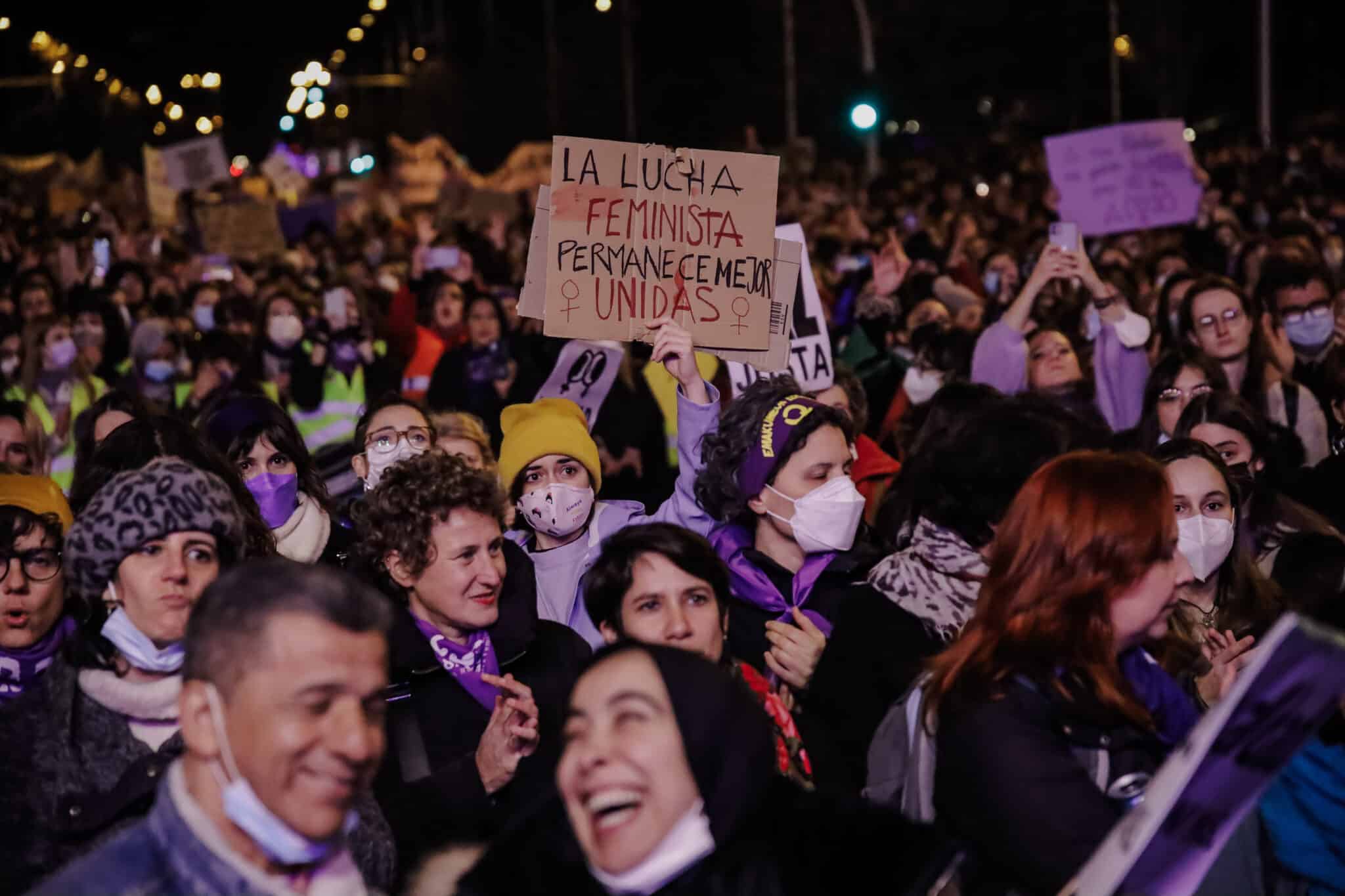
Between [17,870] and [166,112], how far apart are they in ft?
205

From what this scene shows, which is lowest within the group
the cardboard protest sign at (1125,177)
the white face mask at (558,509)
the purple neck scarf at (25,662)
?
the purple neck scarf at (25,662)

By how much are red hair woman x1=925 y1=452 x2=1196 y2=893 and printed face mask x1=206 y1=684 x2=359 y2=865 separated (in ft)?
4.10

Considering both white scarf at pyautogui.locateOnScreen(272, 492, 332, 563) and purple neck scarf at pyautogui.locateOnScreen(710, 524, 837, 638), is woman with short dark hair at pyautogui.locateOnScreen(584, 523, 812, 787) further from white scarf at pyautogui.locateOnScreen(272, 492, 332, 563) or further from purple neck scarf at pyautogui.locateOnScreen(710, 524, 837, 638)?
white scarf at pyautogui.locateOnScreen(272, 492, 332, 563)

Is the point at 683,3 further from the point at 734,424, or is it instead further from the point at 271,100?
the point at 734,424

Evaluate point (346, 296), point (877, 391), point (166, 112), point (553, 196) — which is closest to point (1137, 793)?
point (553, 196)

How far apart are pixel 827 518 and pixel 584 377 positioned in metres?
3.46

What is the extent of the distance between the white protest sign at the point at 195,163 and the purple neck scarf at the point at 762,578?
14377 mm

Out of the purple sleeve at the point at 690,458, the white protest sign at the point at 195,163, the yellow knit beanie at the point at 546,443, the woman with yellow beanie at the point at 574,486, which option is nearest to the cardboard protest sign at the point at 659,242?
the woman with yellow beanie at the point at 574,486

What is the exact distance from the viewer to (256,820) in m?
2.91

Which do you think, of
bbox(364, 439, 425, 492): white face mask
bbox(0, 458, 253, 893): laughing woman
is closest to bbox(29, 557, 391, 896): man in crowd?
bbox(0, 458, 253, 893): laughing woman

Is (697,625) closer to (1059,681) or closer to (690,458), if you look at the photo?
(1059,681)

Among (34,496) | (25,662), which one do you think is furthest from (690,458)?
(25,662)

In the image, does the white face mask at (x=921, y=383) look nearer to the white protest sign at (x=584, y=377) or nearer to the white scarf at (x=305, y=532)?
the white protest sign at (x=584, y=377)

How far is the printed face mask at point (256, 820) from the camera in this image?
2.91 meters
